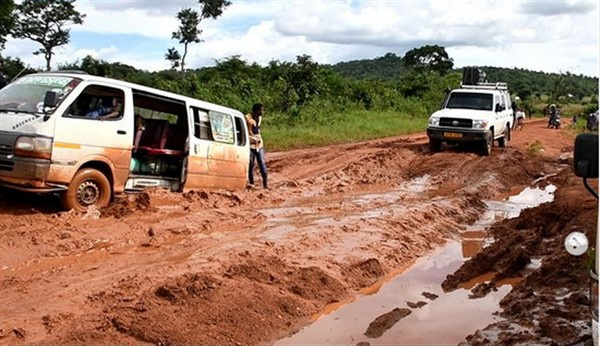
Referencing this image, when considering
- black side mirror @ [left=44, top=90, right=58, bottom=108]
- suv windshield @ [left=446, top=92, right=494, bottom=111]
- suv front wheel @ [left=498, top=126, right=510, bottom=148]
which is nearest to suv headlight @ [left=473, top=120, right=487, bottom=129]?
suv windshield @ [left=446, top=92, right=494, bottom=111]

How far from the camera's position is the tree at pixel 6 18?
91.5 feet

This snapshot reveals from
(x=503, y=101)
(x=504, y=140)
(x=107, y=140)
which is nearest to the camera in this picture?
(x=107, y=140)

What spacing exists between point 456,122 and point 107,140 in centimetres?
1177

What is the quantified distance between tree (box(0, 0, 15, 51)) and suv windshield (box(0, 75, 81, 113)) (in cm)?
2086

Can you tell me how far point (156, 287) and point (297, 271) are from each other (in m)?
1.59

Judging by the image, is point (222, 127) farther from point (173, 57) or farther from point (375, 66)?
point (375, 66)

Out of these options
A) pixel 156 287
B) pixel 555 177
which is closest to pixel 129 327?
pixel 156 287

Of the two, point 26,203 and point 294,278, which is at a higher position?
point 26,203

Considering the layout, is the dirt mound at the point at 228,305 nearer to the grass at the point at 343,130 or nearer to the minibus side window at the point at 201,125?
the minibus side window at the point at 201,125

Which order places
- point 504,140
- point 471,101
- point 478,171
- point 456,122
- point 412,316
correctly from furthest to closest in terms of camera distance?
1. point 504,140
2. point 471,101
3. point 456,122
4. point 478,171
5. point 412,316

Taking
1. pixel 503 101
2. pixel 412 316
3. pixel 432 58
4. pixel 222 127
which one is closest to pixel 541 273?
pixel 412 316

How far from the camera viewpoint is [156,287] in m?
6.15

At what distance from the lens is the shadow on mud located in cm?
877

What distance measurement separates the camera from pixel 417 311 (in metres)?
6.62
